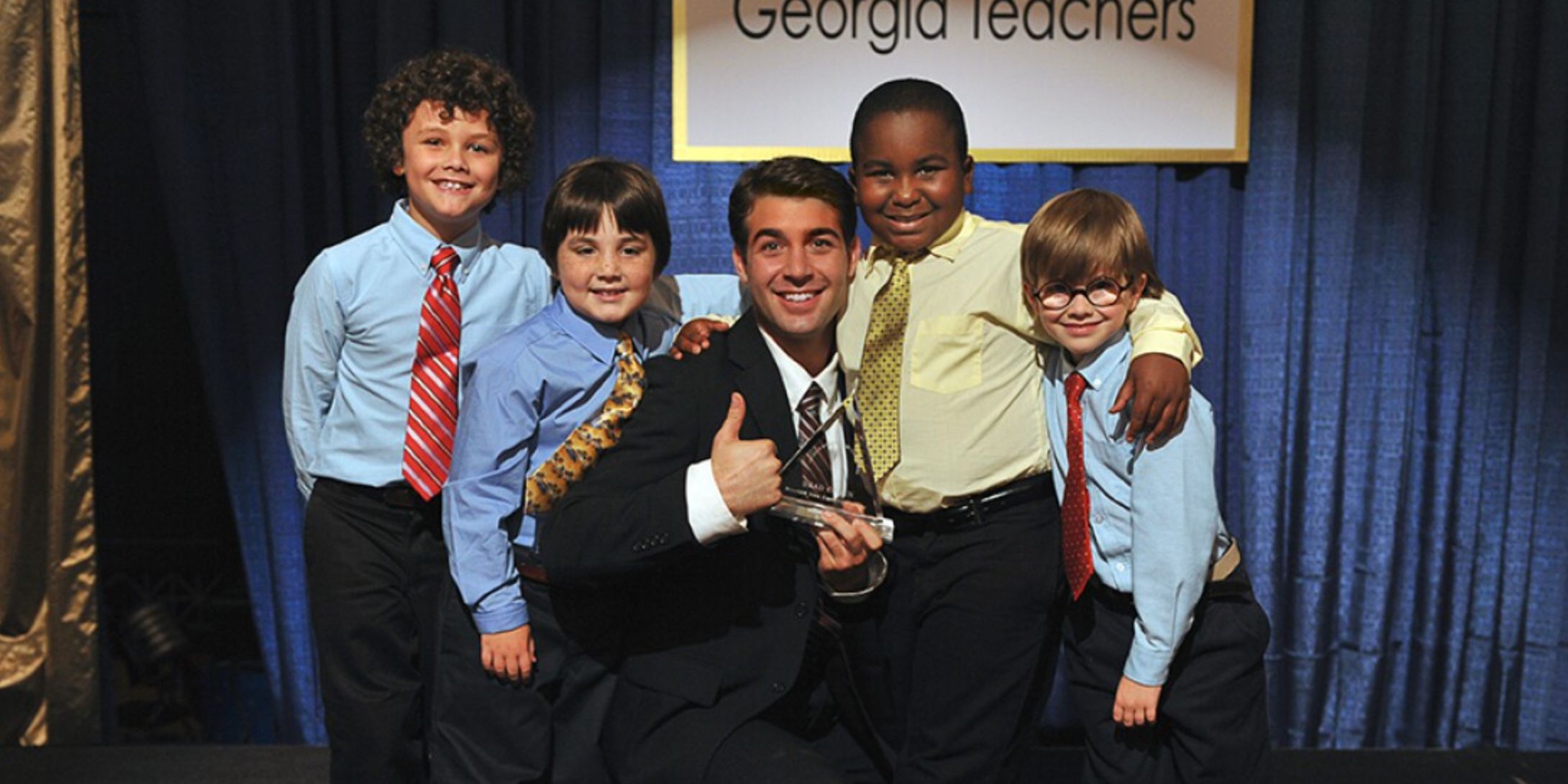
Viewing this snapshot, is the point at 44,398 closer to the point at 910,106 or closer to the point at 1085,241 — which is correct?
the point at 910,106

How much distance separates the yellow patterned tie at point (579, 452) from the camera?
176 centimetres

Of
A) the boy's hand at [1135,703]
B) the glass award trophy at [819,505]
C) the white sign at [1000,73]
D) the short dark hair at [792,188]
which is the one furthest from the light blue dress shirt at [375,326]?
the boy's hand at [1135,703]

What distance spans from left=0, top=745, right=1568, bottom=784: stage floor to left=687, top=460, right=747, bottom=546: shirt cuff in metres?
1.59

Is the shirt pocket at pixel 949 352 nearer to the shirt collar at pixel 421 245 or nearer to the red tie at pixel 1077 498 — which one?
the red tie at pixel 1077 498

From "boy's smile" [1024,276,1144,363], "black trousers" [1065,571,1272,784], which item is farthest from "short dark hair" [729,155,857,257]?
"black trousers" [1065,571,1272,784]

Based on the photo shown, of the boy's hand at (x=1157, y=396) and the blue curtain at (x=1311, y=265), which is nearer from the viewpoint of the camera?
the boy's hand at (x=1157, y=396)

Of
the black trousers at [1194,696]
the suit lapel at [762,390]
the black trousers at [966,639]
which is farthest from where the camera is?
the black trousers at [966,639]

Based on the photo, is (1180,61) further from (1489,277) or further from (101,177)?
(101,177)

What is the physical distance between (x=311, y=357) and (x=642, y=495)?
858 mm

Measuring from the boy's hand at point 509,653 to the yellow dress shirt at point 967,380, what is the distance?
0.61 meters

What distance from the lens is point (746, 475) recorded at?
1625 mm

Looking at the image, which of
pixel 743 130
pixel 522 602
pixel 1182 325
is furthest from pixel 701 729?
pixel 743 130

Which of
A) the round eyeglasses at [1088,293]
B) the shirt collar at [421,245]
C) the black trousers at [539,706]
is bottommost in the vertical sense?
the black trousers at [539,706]

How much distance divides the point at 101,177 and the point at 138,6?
0.49 metres
